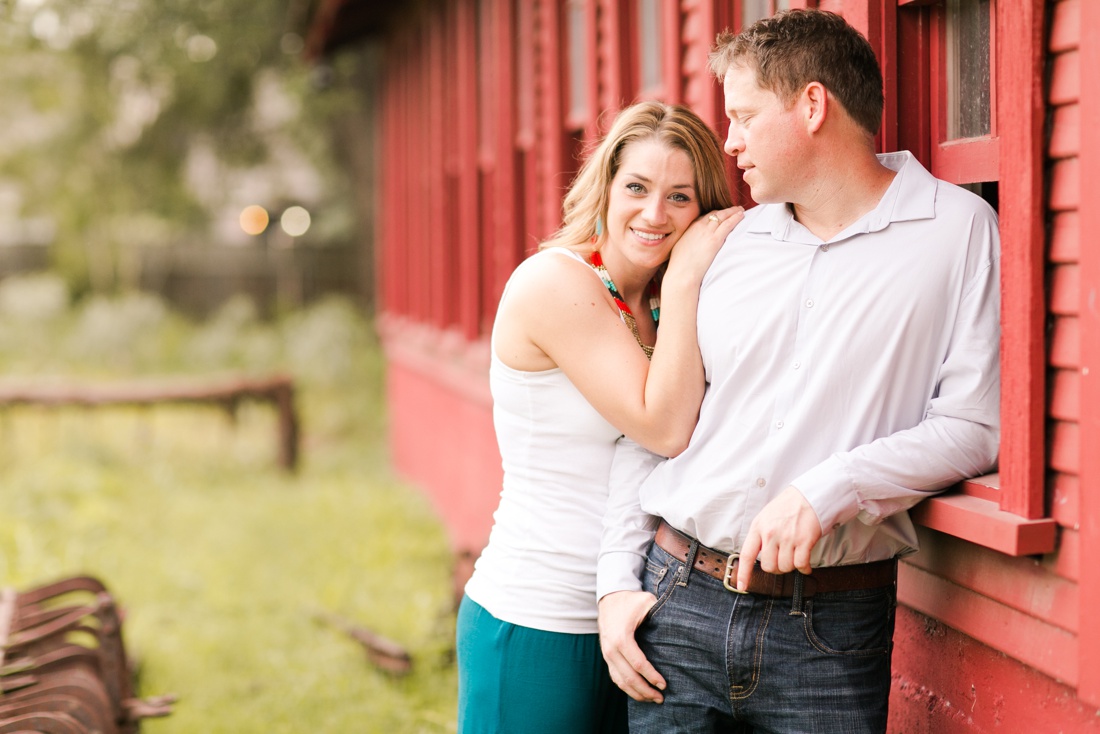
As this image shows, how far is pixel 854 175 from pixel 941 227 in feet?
0.75

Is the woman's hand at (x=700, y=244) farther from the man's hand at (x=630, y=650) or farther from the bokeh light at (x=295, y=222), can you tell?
the bokeh light at (x=295, y=222)

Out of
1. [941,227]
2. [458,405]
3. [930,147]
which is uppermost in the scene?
[930,147]

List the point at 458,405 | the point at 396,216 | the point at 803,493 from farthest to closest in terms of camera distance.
Answer: 1. the point at 396,216
2. the point at 458,405
3. the point at 803,493

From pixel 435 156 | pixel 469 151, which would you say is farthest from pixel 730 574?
pixel 435 156

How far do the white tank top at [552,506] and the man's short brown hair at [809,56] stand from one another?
651 millimetres

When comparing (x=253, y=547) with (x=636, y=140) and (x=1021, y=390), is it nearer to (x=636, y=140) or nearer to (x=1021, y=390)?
(x=636, y=140)

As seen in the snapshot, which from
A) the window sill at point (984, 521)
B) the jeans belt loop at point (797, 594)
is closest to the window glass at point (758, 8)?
the window sill at point (984, 521)

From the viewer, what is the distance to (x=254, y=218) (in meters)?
22.1

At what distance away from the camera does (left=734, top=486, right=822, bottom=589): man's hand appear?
207 cm

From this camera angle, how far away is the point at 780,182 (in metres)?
2.33

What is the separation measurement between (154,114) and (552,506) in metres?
17.1

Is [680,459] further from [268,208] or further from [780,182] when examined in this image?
[268,208]

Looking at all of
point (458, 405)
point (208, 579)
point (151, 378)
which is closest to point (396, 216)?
point (458, 405)

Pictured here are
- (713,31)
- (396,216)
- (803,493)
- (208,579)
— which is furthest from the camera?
(396,216)
